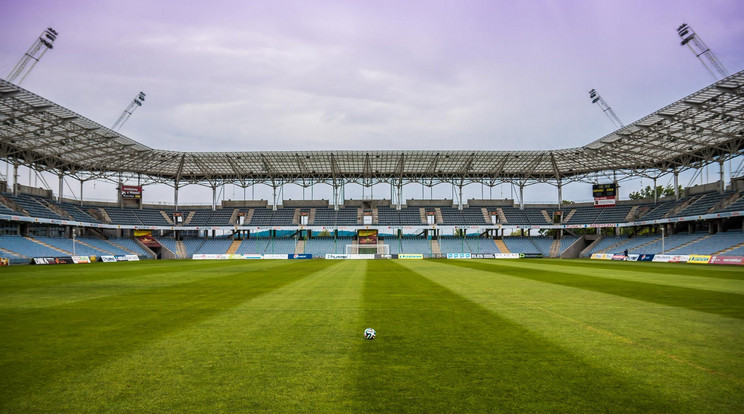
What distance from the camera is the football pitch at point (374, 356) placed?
462 cm

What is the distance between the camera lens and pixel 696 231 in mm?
50188

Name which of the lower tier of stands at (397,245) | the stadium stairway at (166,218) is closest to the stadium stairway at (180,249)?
the lower tier of stands at (397,245)

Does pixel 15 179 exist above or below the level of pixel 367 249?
above

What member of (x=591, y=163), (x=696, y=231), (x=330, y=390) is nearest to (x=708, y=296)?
(x=330, y=390)

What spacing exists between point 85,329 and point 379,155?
169ft

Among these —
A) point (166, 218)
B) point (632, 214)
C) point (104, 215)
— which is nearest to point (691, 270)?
point (632, 214)

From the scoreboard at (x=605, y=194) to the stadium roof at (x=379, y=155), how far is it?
3997mm

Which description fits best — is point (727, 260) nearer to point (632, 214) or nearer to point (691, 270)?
point (691, 270)

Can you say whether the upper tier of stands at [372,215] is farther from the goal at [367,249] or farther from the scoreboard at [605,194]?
the scoreboard at [605,194]

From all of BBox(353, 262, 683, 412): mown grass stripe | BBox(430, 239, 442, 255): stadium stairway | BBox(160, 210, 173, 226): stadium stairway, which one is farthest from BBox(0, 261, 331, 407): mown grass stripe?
BBox(160, 210, 173, 226): stadium stairway

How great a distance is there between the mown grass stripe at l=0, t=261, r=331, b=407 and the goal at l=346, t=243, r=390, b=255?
46619 mm

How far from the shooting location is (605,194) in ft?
186

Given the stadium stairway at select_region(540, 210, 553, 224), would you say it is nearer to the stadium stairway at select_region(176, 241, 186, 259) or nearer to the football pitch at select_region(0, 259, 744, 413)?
the stadium stairway at select_region(176, 241, 186, 259)

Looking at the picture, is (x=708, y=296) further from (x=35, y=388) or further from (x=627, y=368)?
(x=35, y=388)
